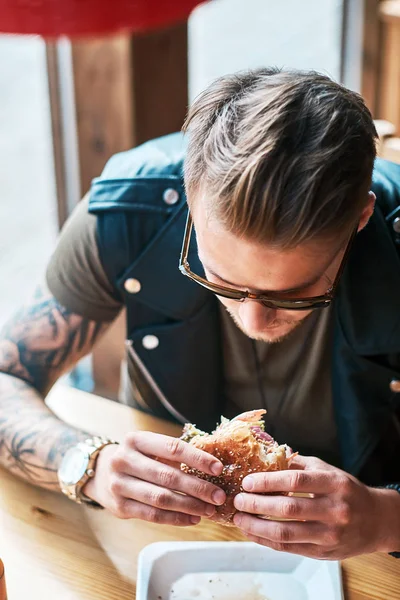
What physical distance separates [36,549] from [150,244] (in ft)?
2.12

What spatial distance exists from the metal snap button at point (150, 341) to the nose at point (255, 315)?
0.41 m

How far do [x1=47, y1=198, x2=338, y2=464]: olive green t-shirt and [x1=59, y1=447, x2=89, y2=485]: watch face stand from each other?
1.15 ft

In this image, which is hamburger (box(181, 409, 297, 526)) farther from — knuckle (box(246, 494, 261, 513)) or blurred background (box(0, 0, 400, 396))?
blurred background (box(0, 0, 400, 396))

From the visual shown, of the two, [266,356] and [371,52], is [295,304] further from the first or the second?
[371,52]

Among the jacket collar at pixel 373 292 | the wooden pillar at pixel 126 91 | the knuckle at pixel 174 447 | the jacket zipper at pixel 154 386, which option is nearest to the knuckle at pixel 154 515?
the knuckle at pixel 174 447

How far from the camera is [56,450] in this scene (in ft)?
4.96

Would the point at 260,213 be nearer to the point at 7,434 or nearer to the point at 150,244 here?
the point at 150,244

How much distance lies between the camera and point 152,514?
1.29 m

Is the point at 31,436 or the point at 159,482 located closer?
the point at 159,482

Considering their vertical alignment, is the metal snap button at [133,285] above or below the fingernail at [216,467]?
above

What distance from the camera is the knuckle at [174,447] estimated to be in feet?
4.12

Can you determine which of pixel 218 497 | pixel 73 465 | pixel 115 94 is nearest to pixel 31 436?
pixel 73 465

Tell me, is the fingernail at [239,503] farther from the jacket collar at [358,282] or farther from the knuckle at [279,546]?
the jacket collar at [358,282]

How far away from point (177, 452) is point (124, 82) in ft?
4.60
